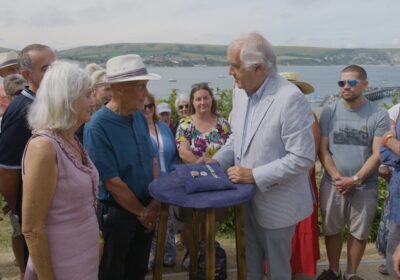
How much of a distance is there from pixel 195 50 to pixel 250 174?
281 feet

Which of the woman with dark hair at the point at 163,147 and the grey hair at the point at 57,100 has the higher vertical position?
the grey hair at the point at 57,100

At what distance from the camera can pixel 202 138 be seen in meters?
4.36

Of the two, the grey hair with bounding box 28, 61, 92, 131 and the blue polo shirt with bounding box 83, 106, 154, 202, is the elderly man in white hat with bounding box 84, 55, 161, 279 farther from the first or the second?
the grey hair with bounding box 28, 61, 92, 131

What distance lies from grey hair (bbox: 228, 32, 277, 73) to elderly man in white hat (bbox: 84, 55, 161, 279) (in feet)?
2.19

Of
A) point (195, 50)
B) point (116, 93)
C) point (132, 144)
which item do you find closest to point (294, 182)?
point (132, 144)

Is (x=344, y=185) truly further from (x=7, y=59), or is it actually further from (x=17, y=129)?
(x=7, y=59)

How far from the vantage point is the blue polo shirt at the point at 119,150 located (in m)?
2.67

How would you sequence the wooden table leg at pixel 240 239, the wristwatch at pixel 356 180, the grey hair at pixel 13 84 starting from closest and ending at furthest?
the wooden table leg at pixel 240 239 < the wristwatch at pixel 356 180 < the grey hair at pixel 13 84

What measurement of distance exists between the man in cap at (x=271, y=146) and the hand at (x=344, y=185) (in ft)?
3.31

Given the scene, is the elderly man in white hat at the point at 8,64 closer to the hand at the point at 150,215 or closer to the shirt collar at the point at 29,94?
the shirt collar at the point at 29,94

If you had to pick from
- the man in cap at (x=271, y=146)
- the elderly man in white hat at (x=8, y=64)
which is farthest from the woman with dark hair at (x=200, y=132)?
the elderly man in white hat at (x=8, y=64)

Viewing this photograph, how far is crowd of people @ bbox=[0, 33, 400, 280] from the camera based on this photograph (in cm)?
199

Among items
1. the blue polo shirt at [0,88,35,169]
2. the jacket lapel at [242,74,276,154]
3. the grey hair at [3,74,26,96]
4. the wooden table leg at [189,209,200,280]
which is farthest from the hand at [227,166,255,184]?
the grey hair at [3,74,26,96]

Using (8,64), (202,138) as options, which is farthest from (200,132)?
(8,64)
